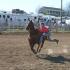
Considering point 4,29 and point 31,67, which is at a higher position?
point 31,67

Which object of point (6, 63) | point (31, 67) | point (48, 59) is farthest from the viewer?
point (48, 59)

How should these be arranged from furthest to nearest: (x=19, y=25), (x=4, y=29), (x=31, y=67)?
(x=19, y=25) → (x=4, y=29) → (x=31, y=67)

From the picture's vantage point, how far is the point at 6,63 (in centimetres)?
1166

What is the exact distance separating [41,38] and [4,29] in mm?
22939

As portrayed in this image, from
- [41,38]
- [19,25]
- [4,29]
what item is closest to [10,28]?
[4,29]

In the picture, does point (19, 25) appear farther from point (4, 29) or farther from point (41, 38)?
point (41, 38)

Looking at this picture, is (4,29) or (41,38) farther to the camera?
(4,29)

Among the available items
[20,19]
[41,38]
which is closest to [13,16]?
[20,19]

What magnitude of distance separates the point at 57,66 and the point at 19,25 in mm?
31057

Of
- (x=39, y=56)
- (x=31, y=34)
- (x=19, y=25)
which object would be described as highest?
(x=31, y=34)

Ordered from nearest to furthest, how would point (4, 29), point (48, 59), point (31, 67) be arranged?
point (31, 67) → point (48, 59) → point (4, 29)

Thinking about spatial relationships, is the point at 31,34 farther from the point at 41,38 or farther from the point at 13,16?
the point at 13,16

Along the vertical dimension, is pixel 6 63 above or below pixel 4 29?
above

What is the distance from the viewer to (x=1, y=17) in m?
43.1
